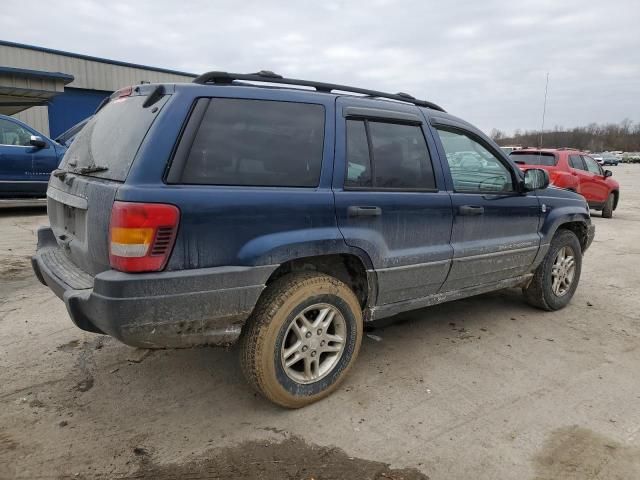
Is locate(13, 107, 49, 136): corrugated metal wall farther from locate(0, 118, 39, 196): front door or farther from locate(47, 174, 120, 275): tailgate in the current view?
locate(47, 174, 120, 275): tailgate

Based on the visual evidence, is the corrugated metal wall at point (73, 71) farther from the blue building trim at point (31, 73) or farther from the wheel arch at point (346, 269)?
the wheel arch at point (346, 269)

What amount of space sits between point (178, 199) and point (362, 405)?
1626 mm

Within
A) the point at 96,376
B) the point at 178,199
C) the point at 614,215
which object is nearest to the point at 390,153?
the point at 178,199

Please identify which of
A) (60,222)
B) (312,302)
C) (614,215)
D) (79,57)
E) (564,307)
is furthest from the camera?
(79,57)

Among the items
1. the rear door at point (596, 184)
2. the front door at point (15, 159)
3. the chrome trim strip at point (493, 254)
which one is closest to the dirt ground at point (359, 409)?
the chrome trim strip at point (493, 254)

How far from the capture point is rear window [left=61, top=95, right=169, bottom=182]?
2477mm

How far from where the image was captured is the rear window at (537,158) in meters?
11.3

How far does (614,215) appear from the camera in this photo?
13297 millimetres

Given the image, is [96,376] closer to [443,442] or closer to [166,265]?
[166,265]

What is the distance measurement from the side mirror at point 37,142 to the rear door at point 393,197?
793 cm

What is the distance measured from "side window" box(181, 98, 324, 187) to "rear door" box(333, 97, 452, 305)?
189 mm

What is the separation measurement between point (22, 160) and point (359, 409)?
8.70 m

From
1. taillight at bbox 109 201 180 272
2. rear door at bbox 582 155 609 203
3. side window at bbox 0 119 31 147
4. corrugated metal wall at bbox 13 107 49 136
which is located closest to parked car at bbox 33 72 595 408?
taillight at bbox 109 201 180 272

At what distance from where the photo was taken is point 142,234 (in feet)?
7.40
